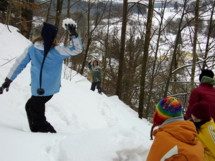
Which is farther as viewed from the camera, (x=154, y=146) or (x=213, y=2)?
(x=213, y=2)

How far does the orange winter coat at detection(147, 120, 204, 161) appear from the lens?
2.23 metres

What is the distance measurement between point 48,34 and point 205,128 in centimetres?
243

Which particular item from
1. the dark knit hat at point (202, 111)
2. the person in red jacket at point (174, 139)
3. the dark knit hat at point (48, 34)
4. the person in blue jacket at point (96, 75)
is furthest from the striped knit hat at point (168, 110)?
the person in blue jacket at point (96, 75)

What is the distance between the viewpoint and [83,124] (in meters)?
5.81

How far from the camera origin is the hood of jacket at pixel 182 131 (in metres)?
2.31

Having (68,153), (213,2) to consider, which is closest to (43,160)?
(68,153)

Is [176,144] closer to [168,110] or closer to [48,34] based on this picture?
[168,110]

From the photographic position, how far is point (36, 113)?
399 centimetres

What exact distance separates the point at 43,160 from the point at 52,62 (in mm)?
1527

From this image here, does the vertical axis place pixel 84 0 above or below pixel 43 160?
above

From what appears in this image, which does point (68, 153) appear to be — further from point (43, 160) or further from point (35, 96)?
point (35, 96)

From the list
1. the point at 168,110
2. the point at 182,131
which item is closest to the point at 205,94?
the point at 168,110

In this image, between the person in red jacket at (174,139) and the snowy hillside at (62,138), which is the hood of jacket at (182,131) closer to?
the person in red jacket at (174,139)

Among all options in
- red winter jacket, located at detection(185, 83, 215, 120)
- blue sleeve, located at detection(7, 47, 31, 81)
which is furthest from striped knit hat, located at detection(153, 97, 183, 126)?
blue sleeve, located at detection(7, 47, 31, 81)
